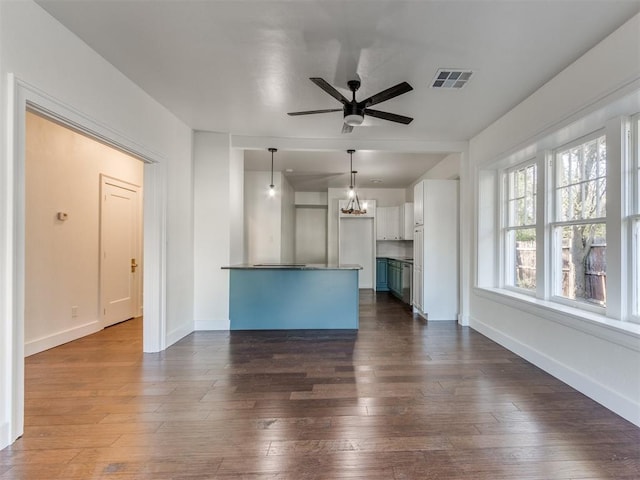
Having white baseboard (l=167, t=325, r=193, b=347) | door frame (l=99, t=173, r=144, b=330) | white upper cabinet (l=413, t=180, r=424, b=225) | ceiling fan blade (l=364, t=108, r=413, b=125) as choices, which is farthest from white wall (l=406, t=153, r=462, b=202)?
door frame (l=99, t=173, r=144, b=330)

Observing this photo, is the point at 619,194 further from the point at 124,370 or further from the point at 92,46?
the point at 124,370

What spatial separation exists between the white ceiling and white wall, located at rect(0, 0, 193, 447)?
0.53ft

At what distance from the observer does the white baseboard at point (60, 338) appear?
10.9 feet

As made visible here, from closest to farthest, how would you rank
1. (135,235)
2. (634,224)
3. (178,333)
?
(634,224), (178,333), (135,235)

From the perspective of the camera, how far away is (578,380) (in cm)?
249

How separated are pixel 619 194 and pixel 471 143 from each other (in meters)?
2.38

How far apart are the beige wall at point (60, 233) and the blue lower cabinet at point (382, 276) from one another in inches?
233

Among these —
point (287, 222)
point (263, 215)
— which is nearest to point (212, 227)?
point (263, 215)

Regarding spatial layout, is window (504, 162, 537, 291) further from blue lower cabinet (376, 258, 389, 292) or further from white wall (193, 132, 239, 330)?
blue lower cabinet (376, 258, 389, 292)

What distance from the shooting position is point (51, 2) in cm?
193

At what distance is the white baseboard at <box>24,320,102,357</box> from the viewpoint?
3320 millimetres

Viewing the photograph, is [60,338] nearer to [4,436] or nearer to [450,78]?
[4,436]

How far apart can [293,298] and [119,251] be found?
2.87m

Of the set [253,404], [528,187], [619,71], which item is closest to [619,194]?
[619,71]
